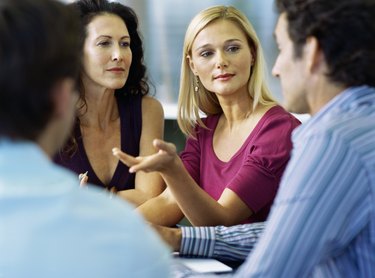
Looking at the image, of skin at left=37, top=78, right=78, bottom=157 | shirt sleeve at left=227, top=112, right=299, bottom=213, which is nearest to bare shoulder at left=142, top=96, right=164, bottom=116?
shirt sleeve at left=227, top=112, right=299, bottom=213

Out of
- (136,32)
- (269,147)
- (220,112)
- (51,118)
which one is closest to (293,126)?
(269,147)

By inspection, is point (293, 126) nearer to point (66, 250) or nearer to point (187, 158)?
point (187, 158)

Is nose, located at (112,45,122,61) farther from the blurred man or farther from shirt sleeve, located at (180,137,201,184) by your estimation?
the blurred man

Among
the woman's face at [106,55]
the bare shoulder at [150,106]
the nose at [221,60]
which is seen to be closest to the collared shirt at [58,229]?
the nose at [221,60]

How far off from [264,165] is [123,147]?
700 mm

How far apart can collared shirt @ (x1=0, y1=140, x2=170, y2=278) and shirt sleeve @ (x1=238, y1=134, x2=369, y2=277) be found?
40 cm

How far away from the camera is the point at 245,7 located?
3.43 m

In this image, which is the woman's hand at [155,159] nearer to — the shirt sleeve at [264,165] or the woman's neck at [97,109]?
the shirt sleeve at [264,165]

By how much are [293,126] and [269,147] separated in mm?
130

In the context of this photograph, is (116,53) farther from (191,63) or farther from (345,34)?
(345,34)

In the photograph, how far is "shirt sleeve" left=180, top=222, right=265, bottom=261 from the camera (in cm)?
181

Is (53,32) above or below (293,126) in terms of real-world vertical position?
above

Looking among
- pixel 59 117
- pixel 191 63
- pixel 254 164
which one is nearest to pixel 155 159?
pixel 254 164

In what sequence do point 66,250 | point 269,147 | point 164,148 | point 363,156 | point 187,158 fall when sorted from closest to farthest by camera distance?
point 66,250 → point 363,156 → point 164,148 → point 269,147 → point 187,158
